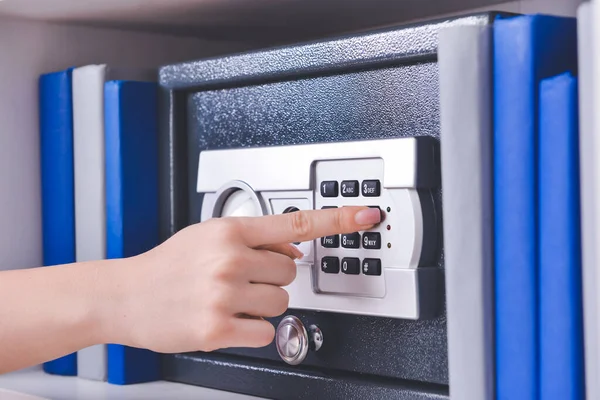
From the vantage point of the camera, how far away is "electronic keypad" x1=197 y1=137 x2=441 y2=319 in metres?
0.59

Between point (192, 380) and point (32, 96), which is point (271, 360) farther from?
point (32, 96)

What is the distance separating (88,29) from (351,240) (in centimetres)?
43

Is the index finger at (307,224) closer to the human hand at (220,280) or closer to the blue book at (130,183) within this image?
the human hand at (220,280)

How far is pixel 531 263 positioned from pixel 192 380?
375 millimetres

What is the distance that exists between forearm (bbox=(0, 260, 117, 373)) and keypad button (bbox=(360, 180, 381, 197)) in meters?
0.19

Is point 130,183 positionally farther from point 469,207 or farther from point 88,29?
point 469,207

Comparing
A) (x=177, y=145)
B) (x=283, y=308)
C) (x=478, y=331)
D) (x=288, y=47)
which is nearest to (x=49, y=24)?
(x=177, y=145)

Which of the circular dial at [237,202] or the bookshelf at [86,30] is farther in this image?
the bookshelf at [86,30]

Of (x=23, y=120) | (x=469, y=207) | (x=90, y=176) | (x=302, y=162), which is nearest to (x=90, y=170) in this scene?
(x=90, y=176)

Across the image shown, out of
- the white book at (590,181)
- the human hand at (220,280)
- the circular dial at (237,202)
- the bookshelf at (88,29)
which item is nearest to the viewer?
the white book at (590,181)

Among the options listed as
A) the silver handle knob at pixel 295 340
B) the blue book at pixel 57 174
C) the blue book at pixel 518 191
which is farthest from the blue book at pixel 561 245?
the blue book at pixel 57 174

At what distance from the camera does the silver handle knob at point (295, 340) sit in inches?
26.3

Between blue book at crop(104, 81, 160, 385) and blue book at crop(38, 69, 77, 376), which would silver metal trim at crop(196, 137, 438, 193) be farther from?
blue book at crop(38, 69, 77, 376)

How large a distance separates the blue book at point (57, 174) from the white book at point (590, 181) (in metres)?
0.53
